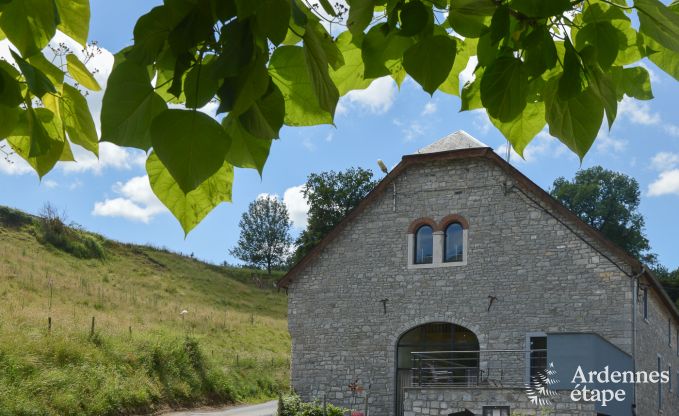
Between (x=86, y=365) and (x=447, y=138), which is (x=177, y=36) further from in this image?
(x=86, y=365)

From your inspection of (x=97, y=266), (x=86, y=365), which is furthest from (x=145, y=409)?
(x=97, y=266)

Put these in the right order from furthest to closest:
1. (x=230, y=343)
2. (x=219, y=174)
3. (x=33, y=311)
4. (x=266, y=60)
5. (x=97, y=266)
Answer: (x=97, y=266)
(x=230, y=343)
(x=33, y=311)
(x=219, y=174)
(x=266, y=60)

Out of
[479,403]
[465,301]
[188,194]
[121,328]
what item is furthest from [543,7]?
[121,328]

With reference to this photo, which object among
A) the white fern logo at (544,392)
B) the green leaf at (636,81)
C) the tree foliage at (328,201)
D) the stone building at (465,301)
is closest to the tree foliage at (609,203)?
the tree foliage at (328,201)

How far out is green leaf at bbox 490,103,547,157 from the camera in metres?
1.57

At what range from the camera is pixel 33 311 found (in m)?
26.1

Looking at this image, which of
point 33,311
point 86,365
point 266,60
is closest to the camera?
point 266,60

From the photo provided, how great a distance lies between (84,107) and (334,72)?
52cm

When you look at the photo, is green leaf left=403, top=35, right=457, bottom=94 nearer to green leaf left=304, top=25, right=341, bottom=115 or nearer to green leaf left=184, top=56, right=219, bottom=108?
green leaf left=304, top=25, right=341, bottom=115

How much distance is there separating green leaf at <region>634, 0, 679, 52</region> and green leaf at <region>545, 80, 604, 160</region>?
0.16m

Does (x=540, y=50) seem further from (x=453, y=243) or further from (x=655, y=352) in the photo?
(x=655, y=352)

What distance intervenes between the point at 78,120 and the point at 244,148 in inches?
16.5

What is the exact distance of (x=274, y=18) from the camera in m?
1.09

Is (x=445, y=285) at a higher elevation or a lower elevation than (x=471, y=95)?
higher
